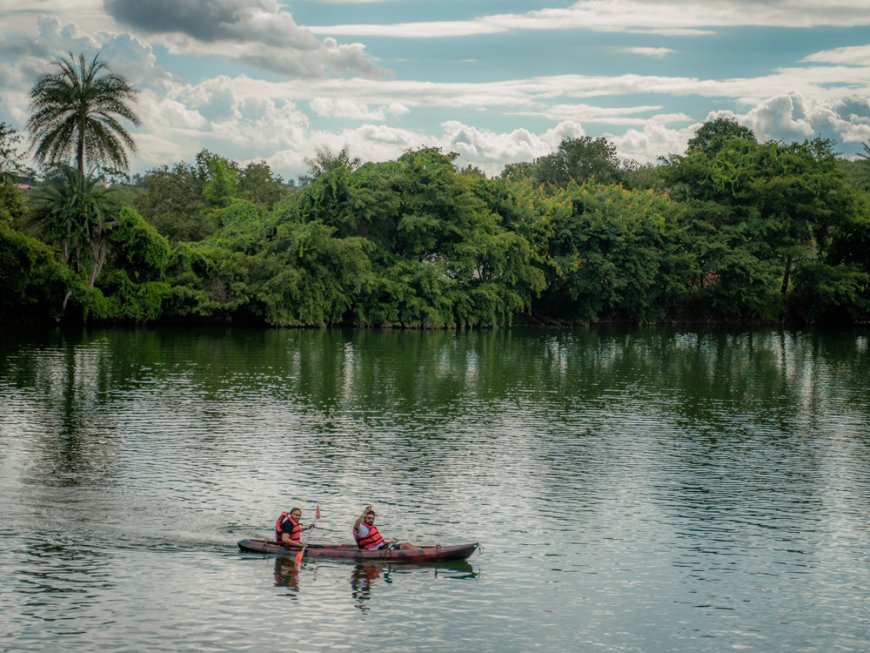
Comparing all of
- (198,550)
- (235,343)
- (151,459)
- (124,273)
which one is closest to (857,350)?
(235,343)

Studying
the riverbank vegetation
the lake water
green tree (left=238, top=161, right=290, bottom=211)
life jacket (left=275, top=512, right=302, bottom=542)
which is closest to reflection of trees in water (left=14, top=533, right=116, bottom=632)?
the lake water

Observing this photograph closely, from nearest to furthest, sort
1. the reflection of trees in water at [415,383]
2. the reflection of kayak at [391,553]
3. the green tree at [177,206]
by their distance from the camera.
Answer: the reflection of kayak at [391,553] → the reflection of trees in water at [415,383] → the green tree at [177,206]

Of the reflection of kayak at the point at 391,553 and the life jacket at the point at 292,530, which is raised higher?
the life jacket at the point at 292,530

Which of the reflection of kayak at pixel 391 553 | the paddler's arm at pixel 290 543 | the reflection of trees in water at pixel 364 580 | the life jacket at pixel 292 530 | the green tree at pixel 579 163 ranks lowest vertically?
the reflection of trees in water at pixel 364 580

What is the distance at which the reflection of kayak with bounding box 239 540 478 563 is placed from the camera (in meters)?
26.9

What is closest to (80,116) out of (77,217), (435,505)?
(77,217)

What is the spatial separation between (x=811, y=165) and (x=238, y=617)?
98.1 metres

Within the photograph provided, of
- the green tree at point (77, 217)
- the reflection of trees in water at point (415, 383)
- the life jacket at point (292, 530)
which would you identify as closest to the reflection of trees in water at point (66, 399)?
the reflection of trees in water at point (415, 383)

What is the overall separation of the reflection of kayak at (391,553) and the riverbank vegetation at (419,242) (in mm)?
60870

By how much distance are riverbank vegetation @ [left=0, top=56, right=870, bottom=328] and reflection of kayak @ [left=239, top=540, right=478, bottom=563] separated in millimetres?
60870

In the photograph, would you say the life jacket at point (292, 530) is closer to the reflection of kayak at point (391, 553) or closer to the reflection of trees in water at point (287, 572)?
the reflection of kayak at point (391, 553)

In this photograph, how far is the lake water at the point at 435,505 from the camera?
77.3 feet

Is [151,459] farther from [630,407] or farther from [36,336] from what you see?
[36,336]

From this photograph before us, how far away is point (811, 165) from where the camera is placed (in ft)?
359
